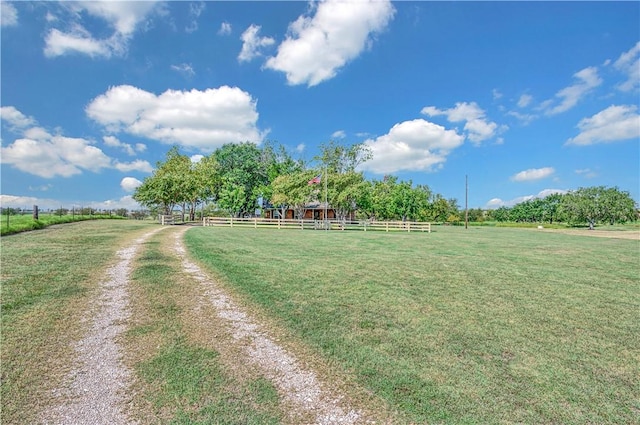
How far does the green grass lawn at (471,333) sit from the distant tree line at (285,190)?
26159 mm

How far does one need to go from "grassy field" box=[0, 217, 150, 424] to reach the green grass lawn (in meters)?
2.56

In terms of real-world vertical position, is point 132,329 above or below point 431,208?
below

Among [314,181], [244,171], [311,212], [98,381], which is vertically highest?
[244,171]

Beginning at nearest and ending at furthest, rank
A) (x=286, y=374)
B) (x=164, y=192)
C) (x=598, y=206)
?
(x=286, y=374) → (x=164, y=192) → (x=598, y=206)

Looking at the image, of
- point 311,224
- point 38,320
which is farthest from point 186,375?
point 311,224

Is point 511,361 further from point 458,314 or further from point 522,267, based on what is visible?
point 522,267

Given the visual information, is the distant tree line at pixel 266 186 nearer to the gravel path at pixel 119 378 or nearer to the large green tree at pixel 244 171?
the large green tree at pixel 244 171

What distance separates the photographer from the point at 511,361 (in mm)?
3564

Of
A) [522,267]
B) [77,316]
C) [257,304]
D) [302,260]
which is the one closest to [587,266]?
[522,267]

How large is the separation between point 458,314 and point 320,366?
2.83 m

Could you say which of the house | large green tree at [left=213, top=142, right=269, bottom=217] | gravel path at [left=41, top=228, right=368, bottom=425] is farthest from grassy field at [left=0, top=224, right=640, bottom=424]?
the house

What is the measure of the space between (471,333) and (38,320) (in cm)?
595

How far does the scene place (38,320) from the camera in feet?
14.6

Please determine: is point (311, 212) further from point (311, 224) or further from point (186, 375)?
point (186, 375)
